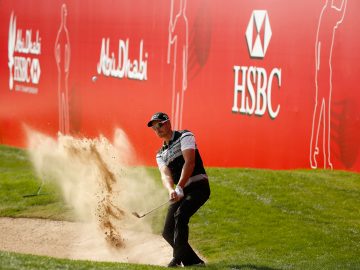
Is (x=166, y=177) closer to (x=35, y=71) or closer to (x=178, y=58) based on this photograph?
(x=178, y=58)

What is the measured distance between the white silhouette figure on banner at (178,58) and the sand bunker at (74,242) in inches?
232

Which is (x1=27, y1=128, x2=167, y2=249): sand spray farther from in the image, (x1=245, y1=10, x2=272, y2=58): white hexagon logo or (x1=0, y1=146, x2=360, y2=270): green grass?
(x1=245, y1=10, x2=272, y2=58): white hexagon logo

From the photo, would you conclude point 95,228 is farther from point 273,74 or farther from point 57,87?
point 57,87

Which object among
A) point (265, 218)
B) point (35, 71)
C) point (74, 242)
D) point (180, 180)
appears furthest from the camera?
point (35, 71)

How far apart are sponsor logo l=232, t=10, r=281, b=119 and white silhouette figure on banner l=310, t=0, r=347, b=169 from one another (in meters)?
1.18

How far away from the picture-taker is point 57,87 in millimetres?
27688

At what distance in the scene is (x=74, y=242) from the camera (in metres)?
15.5

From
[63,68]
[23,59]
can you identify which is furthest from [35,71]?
[63,68]

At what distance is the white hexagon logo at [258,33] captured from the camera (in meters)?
19.2

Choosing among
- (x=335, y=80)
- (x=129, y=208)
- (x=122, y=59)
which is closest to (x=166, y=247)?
(x=129, y=208)

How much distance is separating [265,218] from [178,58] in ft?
25.9

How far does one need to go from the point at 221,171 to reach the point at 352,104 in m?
3.04

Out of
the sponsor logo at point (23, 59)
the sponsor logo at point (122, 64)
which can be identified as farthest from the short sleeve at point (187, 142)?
the sponsor logo at point (23, 59)

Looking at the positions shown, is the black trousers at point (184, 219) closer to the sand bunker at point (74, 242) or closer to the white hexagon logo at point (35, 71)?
the sand bunker at point (74, 242)
